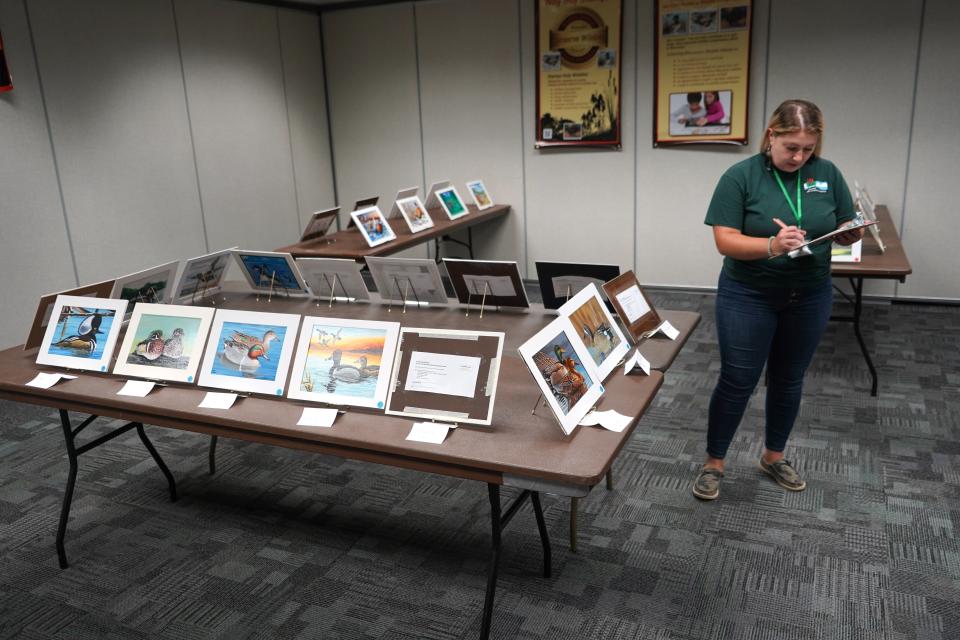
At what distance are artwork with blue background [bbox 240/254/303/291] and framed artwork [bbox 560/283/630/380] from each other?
1.76 meters

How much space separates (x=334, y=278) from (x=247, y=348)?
1080 millimetres

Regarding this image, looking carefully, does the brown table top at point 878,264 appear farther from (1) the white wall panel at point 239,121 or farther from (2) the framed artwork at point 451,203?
(1) the white wall panel at point 239,121

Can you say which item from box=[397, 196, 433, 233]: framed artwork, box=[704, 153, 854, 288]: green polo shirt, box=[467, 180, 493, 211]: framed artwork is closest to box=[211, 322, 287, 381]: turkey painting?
box=[704, 153, 854, 288]: green polo shirt

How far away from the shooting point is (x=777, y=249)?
2.57 meters

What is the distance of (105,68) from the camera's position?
538 cm

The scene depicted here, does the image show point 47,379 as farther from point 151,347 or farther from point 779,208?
point 779,208

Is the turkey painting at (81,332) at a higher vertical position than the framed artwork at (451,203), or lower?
lower

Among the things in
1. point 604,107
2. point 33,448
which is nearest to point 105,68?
point 33,448

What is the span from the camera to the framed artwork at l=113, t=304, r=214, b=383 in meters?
2.67

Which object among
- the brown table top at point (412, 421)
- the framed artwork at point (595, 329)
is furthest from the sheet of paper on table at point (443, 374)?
the framed artwork at point (595, 329)

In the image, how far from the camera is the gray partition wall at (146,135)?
4.90 metres

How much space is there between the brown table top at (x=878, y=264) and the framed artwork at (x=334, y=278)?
2230 mm

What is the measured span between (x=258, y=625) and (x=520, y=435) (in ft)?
3.83

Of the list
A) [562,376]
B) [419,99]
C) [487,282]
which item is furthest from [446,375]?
[419,99]
